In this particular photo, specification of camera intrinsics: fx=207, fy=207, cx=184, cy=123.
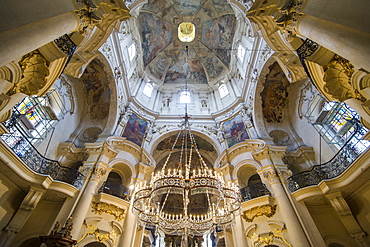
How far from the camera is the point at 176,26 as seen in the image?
17.0m

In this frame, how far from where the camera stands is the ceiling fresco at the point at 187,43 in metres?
15.5

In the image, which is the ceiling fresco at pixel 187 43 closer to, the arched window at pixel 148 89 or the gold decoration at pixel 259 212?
the arched window at pixel 148 89

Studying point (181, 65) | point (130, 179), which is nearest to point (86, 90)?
point (130, 179)

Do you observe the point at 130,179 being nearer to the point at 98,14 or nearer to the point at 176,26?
the point at 98,14

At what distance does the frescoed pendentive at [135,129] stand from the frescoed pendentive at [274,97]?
24.0 ft

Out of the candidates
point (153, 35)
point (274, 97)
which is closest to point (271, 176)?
point (274, 97)

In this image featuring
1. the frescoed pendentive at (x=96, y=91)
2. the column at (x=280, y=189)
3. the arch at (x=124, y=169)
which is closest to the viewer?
the column at (x=280, y=189)

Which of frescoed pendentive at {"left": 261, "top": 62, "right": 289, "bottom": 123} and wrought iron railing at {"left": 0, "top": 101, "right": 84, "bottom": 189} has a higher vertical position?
frescoed pendentive at {"left": 261, "top": 62, "right": 289, "bottom": 123}

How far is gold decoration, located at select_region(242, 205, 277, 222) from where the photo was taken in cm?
840

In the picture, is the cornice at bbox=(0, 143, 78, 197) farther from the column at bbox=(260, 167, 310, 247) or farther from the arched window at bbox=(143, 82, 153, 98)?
the arched window at bbox=(143, 82, 153, 98)

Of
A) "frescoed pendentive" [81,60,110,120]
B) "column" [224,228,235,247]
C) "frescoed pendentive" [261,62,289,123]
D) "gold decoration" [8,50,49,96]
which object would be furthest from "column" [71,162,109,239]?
"frescoed pendentive" [261,62,289,123]

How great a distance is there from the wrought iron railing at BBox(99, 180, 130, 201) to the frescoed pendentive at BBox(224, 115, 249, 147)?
6.24 metres

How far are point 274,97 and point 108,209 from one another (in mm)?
10220

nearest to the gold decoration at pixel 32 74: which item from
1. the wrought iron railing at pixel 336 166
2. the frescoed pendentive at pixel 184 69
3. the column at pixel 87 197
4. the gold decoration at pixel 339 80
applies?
the column at pixel 87 197
